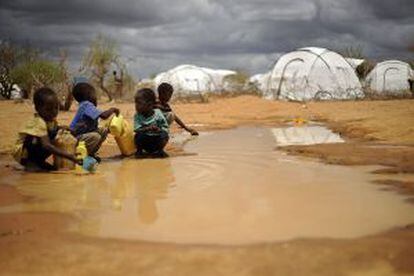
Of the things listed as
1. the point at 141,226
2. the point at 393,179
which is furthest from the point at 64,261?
the point at 393,179

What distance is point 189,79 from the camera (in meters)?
35.5

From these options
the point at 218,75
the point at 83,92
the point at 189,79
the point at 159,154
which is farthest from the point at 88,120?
the point at 218,75

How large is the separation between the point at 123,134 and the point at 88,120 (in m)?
0.64

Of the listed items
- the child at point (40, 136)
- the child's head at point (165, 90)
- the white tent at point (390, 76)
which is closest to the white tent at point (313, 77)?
the white tent at point (390, 76)

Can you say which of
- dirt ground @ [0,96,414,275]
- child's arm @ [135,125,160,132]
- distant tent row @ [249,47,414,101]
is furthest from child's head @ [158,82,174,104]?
distant tent row @ [249,47,414,101]

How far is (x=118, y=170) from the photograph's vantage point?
236 inches

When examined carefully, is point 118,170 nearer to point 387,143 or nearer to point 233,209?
point 233,209

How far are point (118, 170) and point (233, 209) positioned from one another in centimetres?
239

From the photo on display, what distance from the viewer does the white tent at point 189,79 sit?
35031mm

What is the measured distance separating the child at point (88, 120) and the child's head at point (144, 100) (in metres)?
0.43

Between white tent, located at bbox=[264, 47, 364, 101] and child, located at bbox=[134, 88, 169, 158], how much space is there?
17043mm

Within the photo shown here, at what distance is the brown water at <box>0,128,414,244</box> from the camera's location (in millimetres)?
3354

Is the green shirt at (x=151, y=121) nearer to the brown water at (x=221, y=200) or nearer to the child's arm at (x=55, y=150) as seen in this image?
the brown water at (x=221, y=200)

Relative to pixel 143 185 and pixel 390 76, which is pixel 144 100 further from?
pixel 390 76
